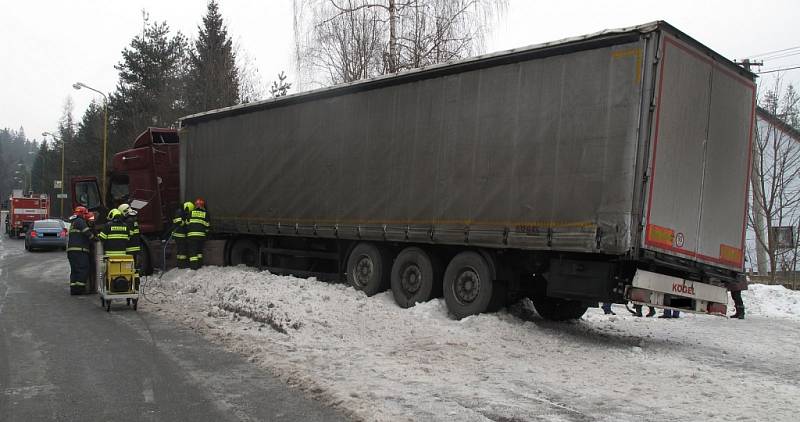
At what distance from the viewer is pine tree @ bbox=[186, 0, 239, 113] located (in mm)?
32037

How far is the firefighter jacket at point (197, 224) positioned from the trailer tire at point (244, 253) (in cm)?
74

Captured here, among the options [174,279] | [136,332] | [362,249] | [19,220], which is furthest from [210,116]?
[19,220]

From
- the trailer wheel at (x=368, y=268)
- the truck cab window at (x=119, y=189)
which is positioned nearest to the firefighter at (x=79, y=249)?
the truck cab window at (x=119, y=189)

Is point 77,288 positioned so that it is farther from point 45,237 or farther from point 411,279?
point 45,237

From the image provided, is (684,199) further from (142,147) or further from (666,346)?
(142,147)

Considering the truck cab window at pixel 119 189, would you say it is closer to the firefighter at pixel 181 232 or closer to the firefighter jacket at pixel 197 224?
the firefighter at pixel 181 232

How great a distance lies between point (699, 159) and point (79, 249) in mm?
10622

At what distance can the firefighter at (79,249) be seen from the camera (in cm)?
1223

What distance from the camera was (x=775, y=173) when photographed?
66.1ft

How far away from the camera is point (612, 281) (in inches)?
301

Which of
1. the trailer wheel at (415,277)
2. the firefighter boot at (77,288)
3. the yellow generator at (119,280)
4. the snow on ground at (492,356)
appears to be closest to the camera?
the snow on ground at (492,356)

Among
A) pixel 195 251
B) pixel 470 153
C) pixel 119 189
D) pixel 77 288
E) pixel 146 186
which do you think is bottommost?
pixel 77 288

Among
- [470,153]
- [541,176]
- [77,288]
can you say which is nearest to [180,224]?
[77,288]

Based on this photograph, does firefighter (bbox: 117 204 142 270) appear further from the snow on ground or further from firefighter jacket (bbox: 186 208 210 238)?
firefighter jacket (bbox: 186 208 210 238)
